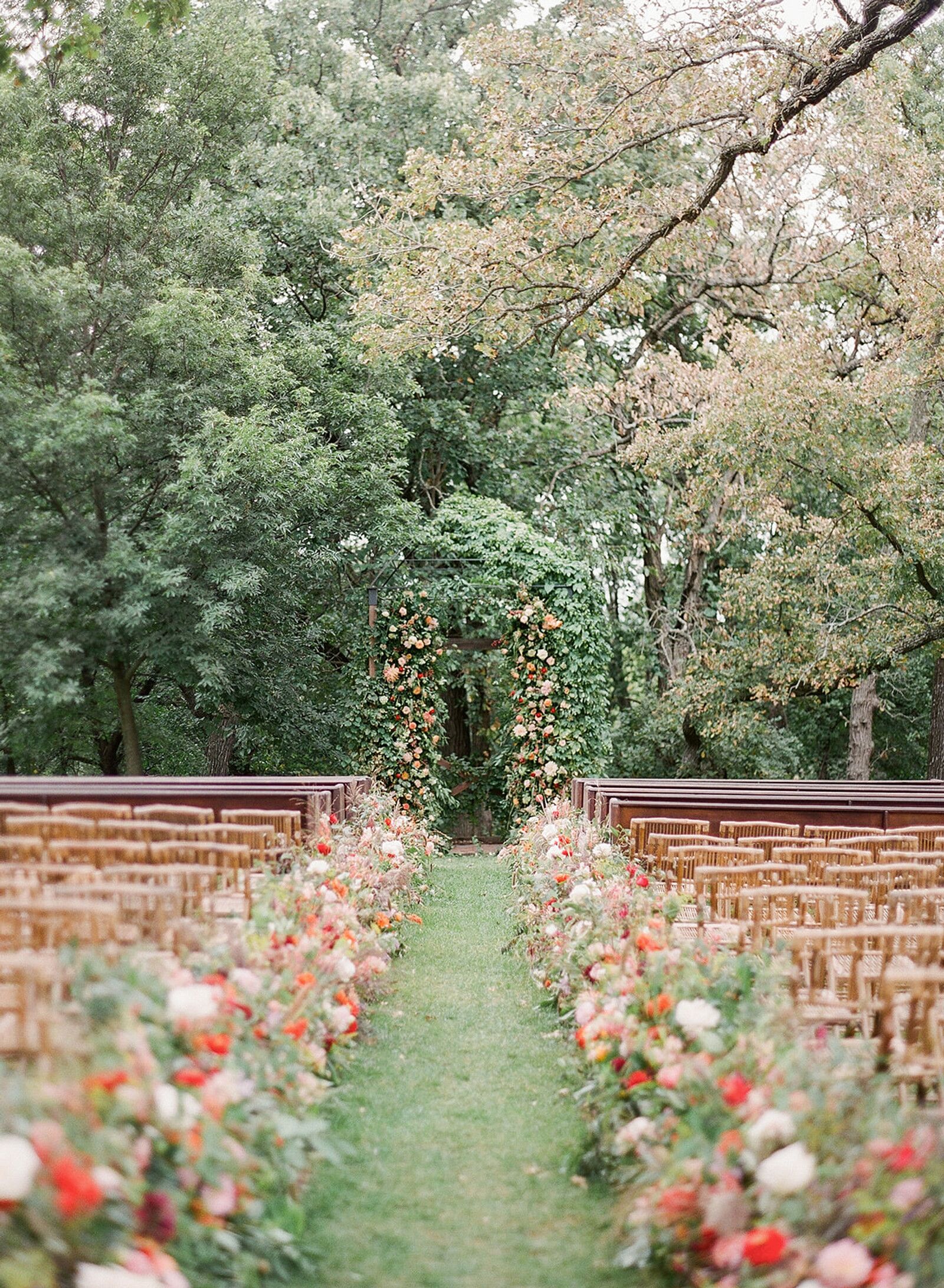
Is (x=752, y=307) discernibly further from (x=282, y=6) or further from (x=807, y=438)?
(x=282, y=6)

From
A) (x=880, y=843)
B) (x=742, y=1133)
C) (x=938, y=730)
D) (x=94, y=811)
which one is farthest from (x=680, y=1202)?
(x=938, y=730)

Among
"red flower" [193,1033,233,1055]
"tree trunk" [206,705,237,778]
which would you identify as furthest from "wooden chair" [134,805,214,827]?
"tree trunk" [206,705,237,778]

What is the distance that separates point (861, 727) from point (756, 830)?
33.1 ft

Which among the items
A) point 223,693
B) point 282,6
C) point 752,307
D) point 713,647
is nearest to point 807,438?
point 713,647

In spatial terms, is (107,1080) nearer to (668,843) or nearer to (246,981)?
(246,981)

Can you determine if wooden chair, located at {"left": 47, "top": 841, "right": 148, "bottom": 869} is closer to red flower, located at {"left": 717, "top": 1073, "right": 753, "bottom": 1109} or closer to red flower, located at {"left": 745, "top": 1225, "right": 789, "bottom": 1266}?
red flower, located at {"left": 717, "top": 1073, "right": 753, "bottom": 1109}

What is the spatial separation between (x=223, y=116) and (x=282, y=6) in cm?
425

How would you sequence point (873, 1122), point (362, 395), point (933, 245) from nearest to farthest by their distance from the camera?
point (873, 1122) < point (933, 245) < point (362, 395)

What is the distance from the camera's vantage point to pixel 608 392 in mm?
17766

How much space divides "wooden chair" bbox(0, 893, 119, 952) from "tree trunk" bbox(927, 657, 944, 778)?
1426cm

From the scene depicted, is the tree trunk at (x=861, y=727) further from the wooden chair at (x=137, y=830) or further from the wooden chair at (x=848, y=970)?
the wooden chair at (x=137, y=830)

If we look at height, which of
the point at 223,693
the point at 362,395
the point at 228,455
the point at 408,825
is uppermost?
the point at 362,395

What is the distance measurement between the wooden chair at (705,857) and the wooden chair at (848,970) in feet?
3.02

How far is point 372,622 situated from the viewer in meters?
14.3
